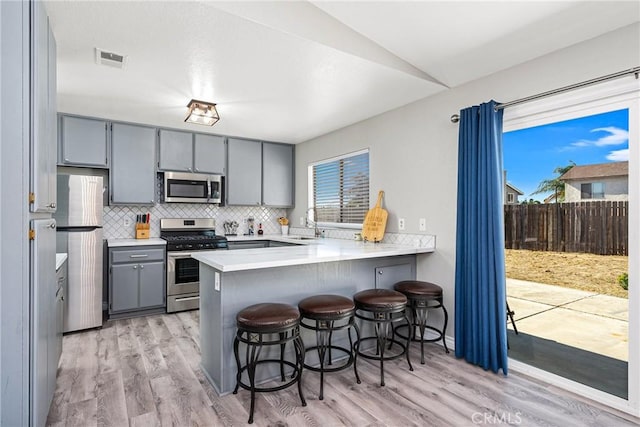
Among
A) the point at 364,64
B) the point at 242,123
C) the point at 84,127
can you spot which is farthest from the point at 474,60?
the point at 84,127

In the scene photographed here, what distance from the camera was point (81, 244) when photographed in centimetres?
350

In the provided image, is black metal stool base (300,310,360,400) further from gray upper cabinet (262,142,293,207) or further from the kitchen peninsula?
gray upper cabinet (262,142,293,207)

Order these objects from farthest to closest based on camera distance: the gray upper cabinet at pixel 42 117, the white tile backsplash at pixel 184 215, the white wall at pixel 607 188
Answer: the white tile backsplash at pixel 184 215 → the white wall at pixel 607 188 → the gray upper cabinet at pixel 42 117

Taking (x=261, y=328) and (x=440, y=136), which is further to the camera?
(x=440, y=136)

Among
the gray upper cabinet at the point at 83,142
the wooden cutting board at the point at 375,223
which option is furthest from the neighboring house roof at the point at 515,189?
the gray upper cabinet at the point at 83,142

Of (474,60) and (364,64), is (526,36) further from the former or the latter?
(364,64)

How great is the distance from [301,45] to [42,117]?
1.53 metres

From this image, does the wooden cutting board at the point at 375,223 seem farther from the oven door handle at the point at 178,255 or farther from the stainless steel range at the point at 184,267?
the oven door handle at the point at 178,255

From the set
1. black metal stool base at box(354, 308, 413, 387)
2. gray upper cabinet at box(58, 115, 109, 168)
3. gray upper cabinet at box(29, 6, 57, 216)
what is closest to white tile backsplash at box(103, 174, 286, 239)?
gray upper cabinet at box(58, 115, 109, 168)

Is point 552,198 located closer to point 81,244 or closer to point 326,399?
point 326,399

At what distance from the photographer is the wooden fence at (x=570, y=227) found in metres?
2.19

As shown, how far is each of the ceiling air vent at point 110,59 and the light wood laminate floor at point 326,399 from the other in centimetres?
233

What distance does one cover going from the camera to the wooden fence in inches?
86.3
